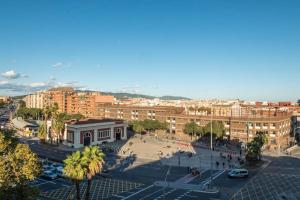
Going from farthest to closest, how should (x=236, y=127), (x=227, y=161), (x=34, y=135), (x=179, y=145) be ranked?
(x=34, y=135), (x=236, y=127), (x=179, y=145), (x=227, y=161)

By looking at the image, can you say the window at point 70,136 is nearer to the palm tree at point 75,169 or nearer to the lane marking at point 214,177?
the lane marking at point 214,177

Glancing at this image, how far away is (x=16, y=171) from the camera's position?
35.4 metres

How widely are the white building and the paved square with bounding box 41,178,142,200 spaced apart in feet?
152

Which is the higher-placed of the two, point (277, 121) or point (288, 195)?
point (277, 121)

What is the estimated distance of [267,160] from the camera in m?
Result: 88.7

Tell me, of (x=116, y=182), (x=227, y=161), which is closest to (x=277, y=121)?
(x=227, y=161)

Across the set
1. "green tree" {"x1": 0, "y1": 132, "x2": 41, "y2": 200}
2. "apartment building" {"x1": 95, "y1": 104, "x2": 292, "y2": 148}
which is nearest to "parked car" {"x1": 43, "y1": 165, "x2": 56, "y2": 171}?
"green tree" {"x1": 0, "y1": 132, "x2": 41, "y2": 200}

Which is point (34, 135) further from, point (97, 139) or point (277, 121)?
point (277, 121)

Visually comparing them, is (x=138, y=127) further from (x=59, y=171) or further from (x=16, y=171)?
(x=16, y=171)

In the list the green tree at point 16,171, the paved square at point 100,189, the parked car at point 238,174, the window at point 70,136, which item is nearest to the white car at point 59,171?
the paved square at point 100,189

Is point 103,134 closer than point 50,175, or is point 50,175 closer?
point 50,175

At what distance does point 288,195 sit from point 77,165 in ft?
117

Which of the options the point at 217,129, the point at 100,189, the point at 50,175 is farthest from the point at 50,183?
the point at 217,129

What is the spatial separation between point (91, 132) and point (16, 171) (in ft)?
262
